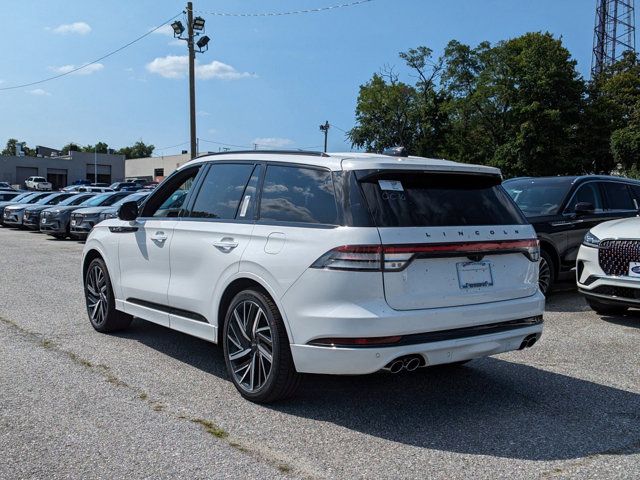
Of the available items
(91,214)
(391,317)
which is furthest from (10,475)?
(91,214)

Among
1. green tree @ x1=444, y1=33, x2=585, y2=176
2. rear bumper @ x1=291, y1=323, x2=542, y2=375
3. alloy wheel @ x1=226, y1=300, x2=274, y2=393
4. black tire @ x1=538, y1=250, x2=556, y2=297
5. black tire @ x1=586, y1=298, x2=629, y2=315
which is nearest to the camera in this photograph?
rear bumper @ x1=291, y1=323, x2=542, y2=375

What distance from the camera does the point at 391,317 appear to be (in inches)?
154

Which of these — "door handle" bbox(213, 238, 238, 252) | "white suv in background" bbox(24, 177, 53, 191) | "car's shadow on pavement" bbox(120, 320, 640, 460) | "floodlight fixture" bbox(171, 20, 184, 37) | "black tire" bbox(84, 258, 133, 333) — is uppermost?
"floodlight fixture" bbox(171, 20, 184, 37)

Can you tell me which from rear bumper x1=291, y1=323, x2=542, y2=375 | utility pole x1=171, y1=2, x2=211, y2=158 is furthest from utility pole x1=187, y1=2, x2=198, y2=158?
rear bumper x1=291, y1=323, x2=542, y2=375

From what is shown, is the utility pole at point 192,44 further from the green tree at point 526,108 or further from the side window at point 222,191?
the green tree at point 526,108

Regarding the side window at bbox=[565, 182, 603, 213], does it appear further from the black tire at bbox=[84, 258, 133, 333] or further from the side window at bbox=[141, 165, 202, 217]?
the black tire at bbox=[84, 258, 133, 333]

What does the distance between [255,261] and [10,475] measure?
6.34ft

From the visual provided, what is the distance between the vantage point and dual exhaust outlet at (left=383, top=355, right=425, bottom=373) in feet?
13.0

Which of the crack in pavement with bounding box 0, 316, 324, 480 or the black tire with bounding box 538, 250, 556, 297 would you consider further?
the black tire with bounding box 538, 250, 556, 297

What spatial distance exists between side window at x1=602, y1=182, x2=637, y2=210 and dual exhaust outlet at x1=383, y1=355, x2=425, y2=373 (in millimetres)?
7506

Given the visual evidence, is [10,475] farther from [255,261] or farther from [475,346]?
[475,346]

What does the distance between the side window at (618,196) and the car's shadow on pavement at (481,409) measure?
5754 mm

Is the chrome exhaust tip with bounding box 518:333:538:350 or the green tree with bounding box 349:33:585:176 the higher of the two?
the green tree with bounding box 349:33:585:176

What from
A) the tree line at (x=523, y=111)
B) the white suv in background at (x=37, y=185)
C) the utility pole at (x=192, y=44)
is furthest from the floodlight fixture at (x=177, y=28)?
the white suv in background at (x=37, y=185)
